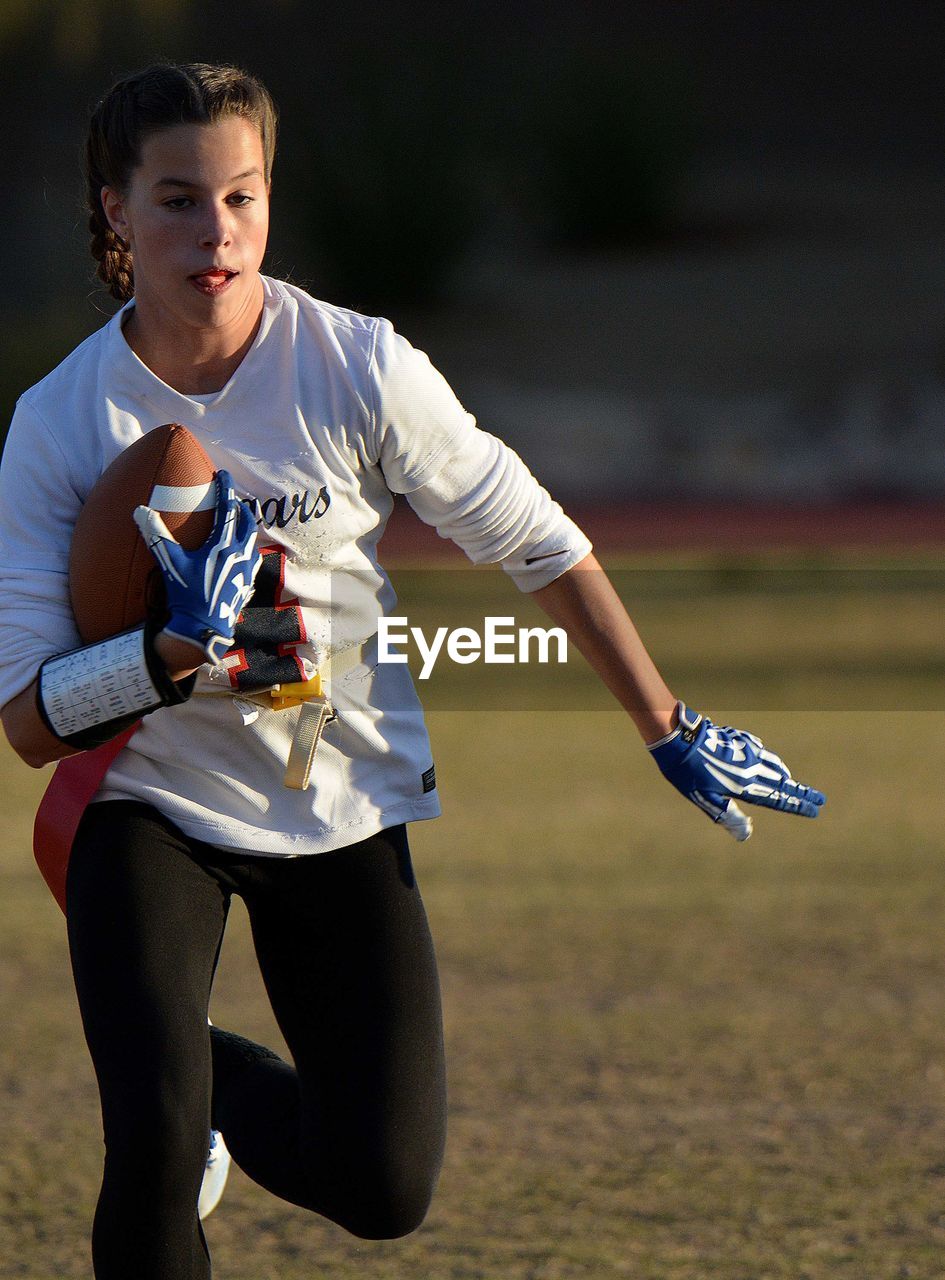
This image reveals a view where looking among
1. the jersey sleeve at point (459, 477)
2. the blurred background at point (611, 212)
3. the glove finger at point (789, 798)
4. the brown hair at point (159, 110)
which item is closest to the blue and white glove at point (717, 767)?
the glove finger at point (789, 798)

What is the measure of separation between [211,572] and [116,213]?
1.97 feet

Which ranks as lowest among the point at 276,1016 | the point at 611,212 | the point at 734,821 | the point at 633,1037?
the point at 611,212

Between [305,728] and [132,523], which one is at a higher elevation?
[132,523]

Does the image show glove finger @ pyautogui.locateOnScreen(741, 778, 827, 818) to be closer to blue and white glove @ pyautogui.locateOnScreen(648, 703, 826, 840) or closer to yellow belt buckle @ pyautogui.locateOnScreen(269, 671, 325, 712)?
blue and white glove @ pyautogui.locateOnScreen(648, 703, 826, 840)

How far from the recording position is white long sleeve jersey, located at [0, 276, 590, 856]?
2.54m

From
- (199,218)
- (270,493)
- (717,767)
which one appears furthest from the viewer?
(717,767)

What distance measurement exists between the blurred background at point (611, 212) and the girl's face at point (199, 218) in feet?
73.1

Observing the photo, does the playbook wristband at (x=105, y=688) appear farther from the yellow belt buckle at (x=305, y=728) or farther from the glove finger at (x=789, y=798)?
the glove finger at (x=789, y=798)

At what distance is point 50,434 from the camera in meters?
2.54

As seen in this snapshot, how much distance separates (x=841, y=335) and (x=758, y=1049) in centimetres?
2774

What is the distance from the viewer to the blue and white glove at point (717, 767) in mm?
2801

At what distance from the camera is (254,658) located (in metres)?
2.54

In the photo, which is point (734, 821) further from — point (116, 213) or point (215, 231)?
point (116, 213)

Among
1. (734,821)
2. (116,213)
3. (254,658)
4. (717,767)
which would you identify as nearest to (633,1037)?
(734,821)
